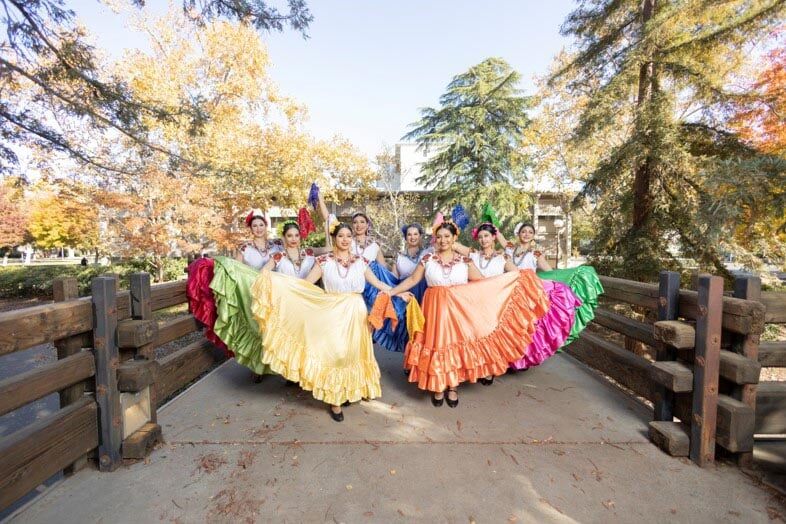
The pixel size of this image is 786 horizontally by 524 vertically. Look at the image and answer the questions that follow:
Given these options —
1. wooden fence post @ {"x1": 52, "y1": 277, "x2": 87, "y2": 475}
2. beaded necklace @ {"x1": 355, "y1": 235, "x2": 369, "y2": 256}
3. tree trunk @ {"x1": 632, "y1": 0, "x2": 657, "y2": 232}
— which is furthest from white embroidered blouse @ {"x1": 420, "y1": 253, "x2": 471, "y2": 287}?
tree trunk @ {"x1": 632, "y1": 0, "x2": 657, "y2": 232}

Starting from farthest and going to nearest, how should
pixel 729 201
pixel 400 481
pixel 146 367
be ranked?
pixel 729 201 < pixel 146 367 < pixel 400 481

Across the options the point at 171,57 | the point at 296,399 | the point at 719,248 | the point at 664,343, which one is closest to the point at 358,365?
the point at 296,399

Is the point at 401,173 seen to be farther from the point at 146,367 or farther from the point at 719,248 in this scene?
the point at 146,367

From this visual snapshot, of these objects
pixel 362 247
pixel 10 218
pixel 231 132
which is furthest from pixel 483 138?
pixel 10 218

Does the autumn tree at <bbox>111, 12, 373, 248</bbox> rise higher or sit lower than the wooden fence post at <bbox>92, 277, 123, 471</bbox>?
higher

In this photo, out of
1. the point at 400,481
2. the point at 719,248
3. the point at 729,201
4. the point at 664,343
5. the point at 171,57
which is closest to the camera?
the point at 400,481

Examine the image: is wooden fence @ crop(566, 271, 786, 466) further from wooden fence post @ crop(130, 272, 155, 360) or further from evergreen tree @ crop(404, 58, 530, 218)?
evergreen tree @ crop(404, 58, 530, 218)

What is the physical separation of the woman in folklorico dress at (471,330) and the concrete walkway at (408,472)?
0.37m

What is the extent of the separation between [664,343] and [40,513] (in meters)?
4.26

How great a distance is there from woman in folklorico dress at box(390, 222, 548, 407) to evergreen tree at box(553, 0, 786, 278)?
413 centimetres

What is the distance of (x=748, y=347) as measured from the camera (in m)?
2.71

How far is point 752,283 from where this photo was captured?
8.91 feet

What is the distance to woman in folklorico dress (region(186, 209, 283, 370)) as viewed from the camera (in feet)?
12.5

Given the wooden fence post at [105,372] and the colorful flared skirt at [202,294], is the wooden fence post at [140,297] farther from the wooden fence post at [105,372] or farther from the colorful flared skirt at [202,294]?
the colorful flared skirt at [202,294]
